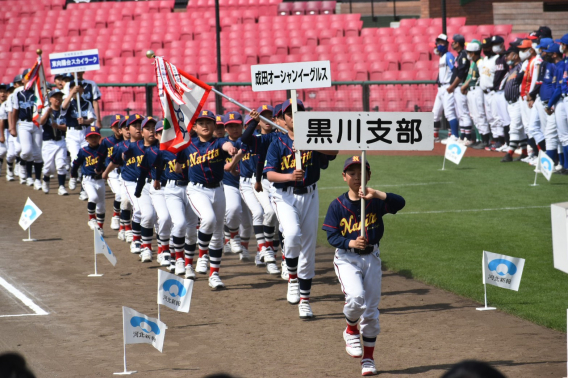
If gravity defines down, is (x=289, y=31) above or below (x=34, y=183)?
above

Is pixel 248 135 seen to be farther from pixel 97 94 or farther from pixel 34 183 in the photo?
pixel 34 183

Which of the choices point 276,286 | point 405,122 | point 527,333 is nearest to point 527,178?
point 276,286

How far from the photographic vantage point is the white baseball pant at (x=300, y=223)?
946 cm

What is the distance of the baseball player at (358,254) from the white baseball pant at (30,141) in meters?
12.7

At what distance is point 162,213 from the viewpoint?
11883mm

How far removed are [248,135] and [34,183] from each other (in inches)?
413

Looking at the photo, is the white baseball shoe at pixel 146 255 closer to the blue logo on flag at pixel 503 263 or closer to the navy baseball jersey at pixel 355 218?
the navy baseball jersey at pixel 355 218

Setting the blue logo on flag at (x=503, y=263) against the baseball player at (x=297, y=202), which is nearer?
the blue logo on flag at (x=503, y=263)

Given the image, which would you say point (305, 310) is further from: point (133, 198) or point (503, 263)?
point (133, 198)

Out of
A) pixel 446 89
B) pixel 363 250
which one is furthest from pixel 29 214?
pixel 446 89

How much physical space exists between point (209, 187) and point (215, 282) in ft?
4.06

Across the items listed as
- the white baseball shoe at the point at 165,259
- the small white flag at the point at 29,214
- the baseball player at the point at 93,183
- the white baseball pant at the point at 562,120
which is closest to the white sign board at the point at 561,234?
the white baseball shoe at the point at 165,259

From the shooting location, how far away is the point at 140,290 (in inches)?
425

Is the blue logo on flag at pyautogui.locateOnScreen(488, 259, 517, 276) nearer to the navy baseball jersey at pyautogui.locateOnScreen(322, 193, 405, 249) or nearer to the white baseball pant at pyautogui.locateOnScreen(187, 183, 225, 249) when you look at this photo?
the navy baseball jersey at pyautogui.locateOnScreen(322, 193, 405, 249)
